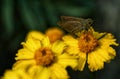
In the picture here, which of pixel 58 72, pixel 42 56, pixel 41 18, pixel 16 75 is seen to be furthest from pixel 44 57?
pixel 41 18

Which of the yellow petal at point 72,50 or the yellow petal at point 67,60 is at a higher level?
the yellow petal at point 72,50

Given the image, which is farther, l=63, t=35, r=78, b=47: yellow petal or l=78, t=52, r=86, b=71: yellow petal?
l=63, t=35, r=78, b=47: yellow petal

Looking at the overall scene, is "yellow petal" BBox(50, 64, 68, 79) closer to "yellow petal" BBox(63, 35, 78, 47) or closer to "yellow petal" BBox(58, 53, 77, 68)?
"yellow petal" BBox(58, 53, 77, 68)

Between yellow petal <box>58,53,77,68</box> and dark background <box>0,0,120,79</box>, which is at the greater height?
dark background <box>0,0,120,79</box>

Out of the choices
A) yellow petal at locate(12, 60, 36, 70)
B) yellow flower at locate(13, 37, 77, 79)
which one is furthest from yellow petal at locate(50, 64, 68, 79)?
yellow petal at locate(12, 60, 36, 70)

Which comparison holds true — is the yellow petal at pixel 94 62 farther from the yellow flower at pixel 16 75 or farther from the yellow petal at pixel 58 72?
the yellow flower at pixel 16 75

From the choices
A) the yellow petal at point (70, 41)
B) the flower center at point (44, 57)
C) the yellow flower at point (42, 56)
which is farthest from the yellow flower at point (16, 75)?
the yellow petal at point (70, 41)

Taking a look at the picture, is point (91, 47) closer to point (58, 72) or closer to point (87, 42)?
point (87, 42)
